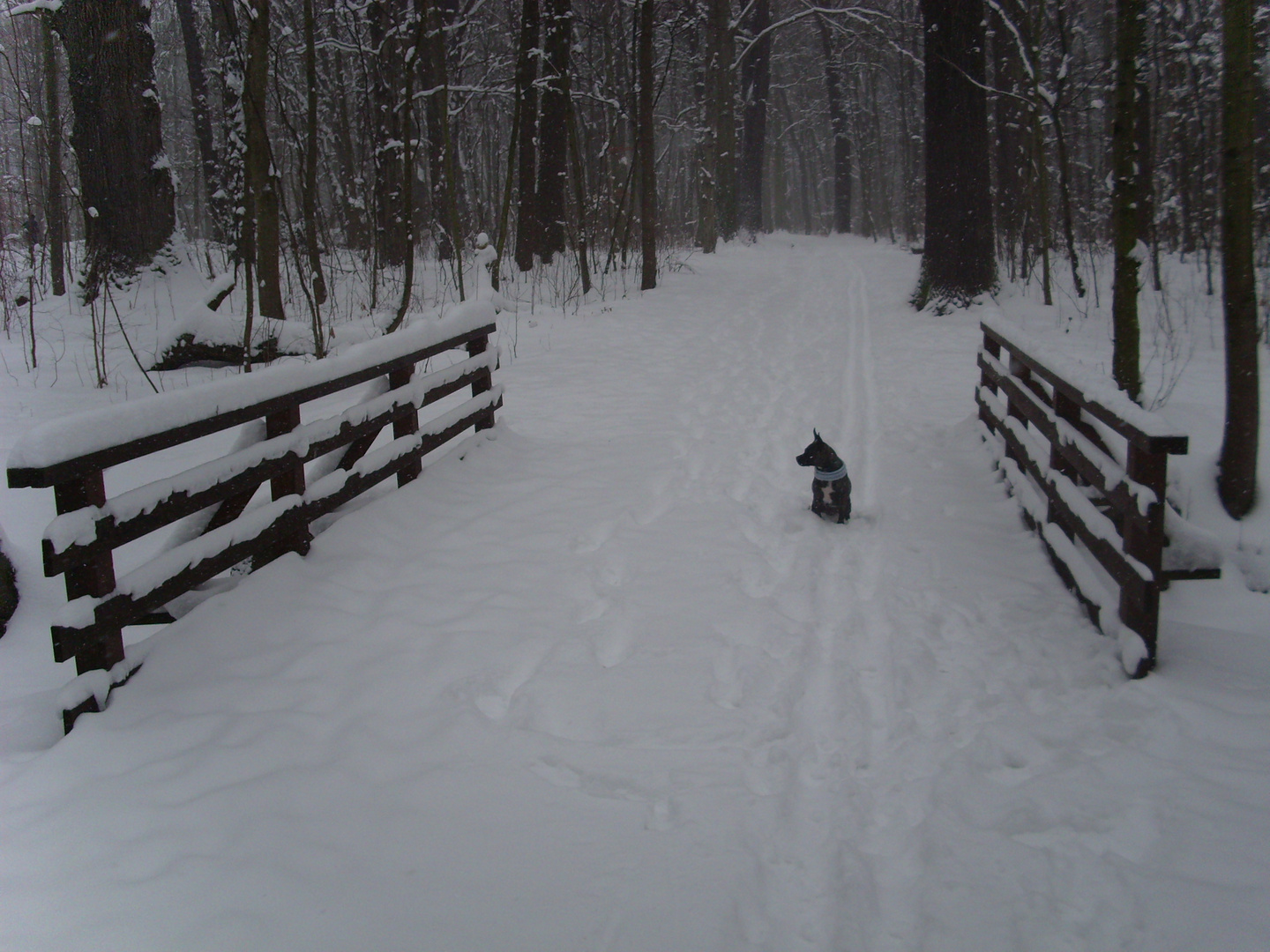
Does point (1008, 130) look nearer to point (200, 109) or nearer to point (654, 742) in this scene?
point (200, 109)

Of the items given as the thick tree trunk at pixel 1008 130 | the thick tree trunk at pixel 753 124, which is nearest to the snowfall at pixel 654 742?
the thick tree trunk at pixel 1008 130

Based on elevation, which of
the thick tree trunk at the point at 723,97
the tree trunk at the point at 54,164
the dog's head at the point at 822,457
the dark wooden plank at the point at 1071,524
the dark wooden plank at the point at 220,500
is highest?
the thick tree trunk at the point at 723,97

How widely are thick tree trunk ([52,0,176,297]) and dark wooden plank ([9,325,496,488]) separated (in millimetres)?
5926

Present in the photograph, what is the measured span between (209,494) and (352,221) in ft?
53.4

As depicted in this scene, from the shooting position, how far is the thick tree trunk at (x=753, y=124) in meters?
28.6

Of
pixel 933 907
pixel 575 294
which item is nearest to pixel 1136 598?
pixel 933 907

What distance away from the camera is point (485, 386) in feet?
23.8

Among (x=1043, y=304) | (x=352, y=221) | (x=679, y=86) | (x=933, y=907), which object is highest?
(x=679, y=86)

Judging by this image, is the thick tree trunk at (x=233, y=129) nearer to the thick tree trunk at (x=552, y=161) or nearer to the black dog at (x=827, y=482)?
the thick tree trunk at (x=552, y=161)

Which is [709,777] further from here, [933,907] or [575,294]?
[575,294]

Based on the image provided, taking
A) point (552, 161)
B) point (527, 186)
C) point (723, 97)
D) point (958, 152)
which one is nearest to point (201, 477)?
point (958, 152)

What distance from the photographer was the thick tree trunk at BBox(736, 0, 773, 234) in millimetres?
28609

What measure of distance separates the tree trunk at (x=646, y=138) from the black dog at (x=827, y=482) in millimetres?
9825

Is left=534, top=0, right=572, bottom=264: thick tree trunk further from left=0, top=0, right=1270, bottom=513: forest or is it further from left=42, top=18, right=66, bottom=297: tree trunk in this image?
left=42, top=18, right=66, bottom=297: tree trunk
